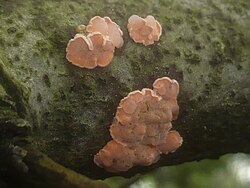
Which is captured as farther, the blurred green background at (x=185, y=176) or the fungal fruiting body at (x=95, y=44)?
the blurred green background at (x=185, y=176)

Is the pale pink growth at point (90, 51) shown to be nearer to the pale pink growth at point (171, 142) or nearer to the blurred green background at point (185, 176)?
the pale pink growth at point (171, 142)

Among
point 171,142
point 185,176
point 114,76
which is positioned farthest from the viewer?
point 185,176


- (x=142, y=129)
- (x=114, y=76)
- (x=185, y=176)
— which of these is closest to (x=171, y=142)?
(x=142, y=129)

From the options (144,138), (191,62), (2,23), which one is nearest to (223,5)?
(191,62)

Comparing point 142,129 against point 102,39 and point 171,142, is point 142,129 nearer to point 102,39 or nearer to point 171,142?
point 171,142

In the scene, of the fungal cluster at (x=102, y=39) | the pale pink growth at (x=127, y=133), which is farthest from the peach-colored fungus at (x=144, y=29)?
the pale pink growth at (x=127, y=133)

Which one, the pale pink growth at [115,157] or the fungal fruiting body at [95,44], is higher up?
the fungal fruiting body at [95,44]
